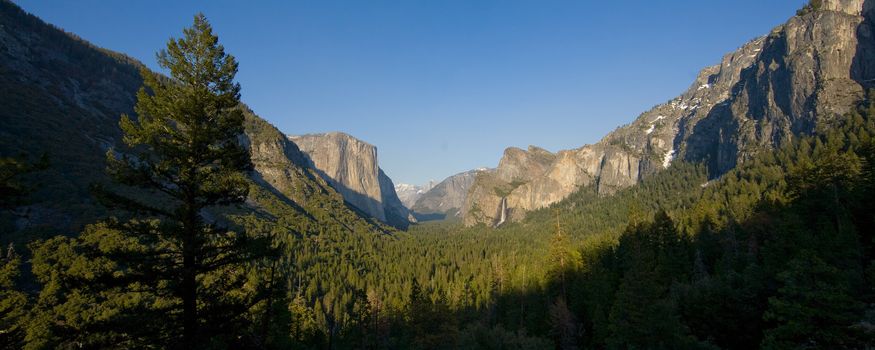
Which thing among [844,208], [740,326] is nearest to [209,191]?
[740,326]

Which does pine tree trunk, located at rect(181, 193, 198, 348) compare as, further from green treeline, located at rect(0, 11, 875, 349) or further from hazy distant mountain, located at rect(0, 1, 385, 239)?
hazy distant mountain, located at rect(0, 1, 385, 239)

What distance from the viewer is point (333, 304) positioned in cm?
8619

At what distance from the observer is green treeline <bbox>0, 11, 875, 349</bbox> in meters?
12.6

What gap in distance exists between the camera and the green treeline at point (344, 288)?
1265cm

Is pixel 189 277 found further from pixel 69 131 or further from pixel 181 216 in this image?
pixel 69 131

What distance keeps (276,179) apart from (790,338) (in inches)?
7563

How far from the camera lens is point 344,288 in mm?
94000

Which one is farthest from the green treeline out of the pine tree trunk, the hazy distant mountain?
the hazy distant mountain

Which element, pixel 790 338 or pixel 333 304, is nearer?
pixel 790 338

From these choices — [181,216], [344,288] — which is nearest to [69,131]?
[344,288]

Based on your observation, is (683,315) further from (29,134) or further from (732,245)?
(29,134)

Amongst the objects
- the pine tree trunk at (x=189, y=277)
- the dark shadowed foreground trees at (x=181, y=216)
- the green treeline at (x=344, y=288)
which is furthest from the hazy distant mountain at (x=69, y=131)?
the pine tree trunk at (x=189, y=277)

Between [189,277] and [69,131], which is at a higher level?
[69,131]

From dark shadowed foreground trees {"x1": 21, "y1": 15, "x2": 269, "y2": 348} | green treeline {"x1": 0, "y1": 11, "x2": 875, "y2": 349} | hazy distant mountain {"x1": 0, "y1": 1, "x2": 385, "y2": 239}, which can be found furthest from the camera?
hazy distant mountain {"x1": 0, "y1": 1, "x2": 385, "y2": 239}
